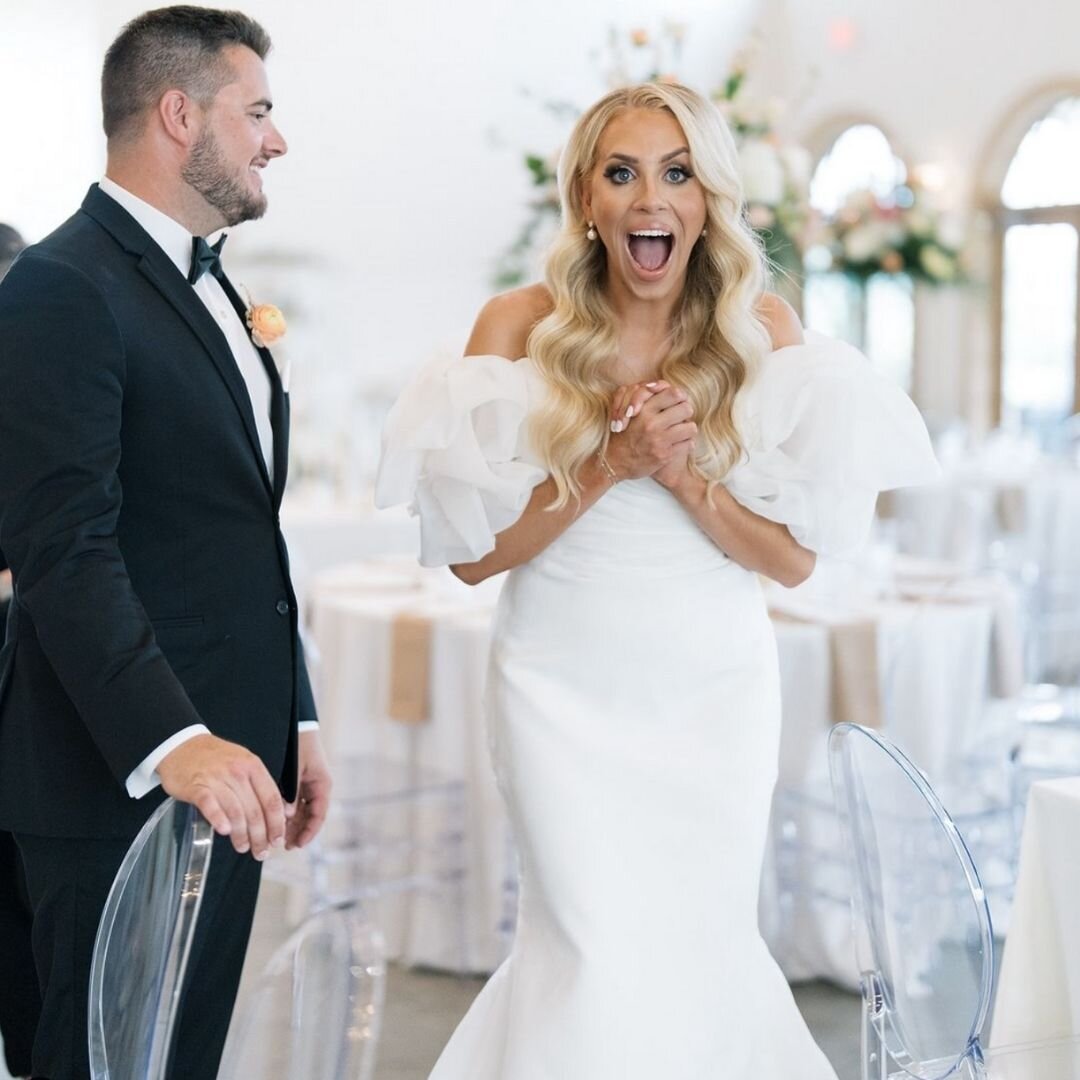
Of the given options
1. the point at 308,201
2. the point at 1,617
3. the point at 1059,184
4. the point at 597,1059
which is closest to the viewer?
the point at 597,1059

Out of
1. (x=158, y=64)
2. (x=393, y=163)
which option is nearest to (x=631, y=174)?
(x=158, y=64)

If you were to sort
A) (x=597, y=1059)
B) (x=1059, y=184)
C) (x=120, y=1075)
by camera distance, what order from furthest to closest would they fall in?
1. (x=1059, y=184)
2. (x=597, y=1059)
3. (x=120, y=1075)

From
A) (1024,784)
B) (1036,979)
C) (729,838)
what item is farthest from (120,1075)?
(1024,784)

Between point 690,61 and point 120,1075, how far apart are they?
495 inches

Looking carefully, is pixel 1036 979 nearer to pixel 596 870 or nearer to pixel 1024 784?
pixel 596 870

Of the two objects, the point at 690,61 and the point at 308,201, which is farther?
the point at 690,61

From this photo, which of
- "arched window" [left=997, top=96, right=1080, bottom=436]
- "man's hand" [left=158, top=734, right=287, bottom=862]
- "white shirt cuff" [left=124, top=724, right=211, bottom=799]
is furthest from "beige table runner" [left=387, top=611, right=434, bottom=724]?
"arched window" [left=997, top=96, right=1080, bottom=436]

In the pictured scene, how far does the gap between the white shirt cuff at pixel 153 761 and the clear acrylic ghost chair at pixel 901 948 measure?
833 mm

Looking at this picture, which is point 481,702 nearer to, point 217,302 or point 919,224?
point 217,302

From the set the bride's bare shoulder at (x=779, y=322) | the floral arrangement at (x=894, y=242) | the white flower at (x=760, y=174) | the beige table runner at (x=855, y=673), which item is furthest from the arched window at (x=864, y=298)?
the bride's bare shoulder at (x=779, y=322)

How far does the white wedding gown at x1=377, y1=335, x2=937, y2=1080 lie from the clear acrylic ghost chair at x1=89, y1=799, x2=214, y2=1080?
3.13 feet

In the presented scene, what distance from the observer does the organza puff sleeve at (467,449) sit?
240 centimetres

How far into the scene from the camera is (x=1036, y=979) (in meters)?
2.42

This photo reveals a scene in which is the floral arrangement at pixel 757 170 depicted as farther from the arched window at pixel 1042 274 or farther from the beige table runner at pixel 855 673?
the arched window at pixel 1042 274
